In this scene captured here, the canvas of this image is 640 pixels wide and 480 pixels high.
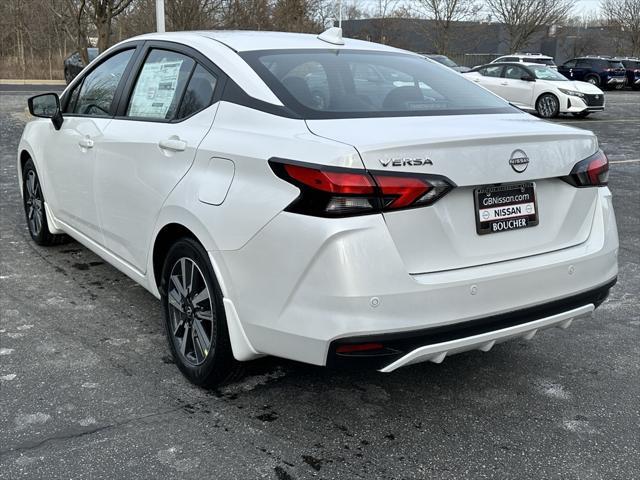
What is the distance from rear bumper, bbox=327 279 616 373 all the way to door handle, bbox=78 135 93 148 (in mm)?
2325

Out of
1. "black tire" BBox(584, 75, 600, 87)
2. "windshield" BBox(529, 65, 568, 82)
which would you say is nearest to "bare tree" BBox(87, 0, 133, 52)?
"windshield" BBox(529, 65, 568, 82)

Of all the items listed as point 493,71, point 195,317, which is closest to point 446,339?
point 195,317

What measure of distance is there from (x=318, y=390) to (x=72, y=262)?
279cm

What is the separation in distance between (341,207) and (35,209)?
12.6 feet

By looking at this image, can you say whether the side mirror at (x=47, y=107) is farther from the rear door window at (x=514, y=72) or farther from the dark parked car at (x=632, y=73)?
the dark parked car at (x=632, y=73)

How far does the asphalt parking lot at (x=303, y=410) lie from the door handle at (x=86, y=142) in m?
1.01

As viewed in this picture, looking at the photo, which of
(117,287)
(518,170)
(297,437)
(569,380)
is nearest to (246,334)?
(297,437)

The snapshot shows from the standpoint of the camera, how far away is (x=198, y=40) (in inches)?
135

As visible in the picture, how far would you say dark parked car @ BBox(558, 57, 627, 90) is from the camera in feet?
114

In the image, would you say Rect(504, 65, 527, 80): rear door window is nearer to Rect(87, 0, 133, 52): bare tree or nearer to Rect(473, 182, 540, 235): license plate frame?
Rect(87, 0, 133, 52): bare tree

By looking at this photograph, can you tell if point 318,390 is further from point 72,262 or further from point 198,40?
point 72,262

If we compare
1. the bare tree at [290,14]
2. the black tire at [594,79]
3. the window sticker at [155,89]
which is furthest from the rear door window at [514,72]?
the black tire at [594,79]

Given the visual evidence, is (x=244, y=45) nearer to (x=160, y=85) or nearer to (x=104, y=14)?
(x=160, y=85)

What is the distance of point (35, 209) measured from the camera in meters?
5.43
